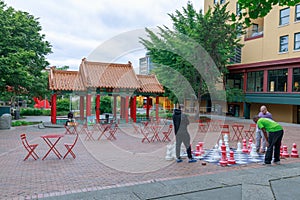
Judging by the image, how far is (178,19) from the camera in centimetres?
2877

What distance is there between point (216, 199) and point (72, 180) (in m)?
3.49

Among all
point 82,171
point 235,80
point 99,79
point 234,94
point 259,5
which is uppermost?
point 259,5

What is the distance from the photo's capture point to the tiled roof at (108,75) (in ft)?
69.4

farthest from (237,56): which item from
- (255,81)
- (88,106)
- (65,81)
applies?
(65,81)

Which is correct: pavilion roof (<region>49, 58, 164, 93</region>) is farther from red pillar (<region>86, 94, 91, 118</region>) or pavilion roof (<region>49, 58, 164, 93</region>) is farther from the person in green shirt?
the person in green shirt

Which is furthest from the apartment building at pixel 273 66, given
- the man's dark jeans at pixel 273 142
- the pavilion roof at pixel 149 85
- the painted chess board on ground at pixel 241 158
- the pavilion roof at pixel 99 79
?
the man's dark jeans at pixel 273 142

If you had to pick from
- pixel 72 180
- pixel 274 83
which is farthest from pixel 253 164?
pixel 274 83

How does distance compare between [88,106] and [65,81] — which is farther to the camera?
[65,81]

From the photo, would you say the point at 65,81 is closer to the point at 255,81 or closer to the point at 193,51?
→ the point at 193,51

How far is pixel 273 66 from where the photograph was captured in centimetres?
2786

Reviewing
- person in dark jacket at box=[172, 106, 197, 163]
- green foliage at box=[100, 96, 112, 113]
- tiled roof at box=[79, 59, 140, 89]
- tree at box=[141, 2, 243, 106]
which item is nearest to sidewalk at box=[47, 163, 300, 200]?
person in dark jacket at box=[172, 106, 197, 163]

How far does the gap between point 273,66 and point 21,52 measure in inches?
965

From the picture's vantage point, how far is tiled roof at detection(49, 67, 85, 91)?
2055 cm

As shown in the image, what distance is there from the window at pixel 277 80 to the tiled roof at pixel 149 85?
41.9 ft
